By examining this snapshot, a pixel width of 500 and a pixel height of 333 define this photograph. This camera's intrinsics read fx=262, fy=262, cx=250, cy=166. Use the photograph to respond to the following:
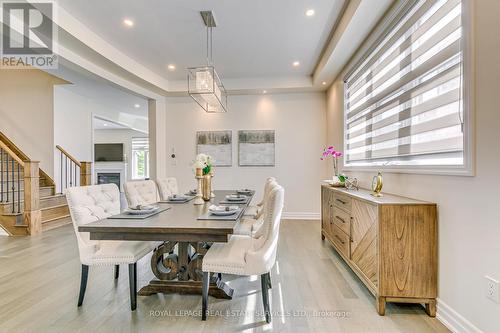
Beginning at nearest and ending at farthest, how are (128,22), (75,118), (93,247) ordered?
1. (93,247)
2. (128,22)
3. (75,118)

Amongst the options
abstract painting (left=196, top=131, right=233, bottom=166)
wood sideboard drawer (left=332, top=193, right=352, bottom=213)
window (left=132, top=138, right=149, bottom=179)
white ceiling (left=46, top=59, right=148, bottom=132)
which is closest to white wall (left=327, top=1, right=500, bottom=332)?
wood sideboard drawer (left=332, top=193, right=352, bottom=213)

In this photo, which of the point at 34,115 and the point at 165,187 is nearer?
the point at 165,187

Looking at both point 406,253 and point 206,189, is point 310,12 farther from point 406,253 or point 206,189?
point 406,253

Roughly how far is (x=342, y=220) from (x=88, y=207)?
8.70ft

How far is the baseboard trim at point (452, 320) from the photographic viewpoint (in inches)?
67.7

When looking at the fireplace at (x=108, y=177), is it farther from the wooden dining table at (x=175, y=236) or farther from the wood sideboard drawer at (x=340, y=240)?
the wood sideboard drawer at (x=340, y=240)

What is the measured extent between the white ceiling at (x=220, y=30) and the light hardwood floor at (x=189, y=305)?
2999 mm

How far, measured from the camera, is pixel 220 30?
3.54m

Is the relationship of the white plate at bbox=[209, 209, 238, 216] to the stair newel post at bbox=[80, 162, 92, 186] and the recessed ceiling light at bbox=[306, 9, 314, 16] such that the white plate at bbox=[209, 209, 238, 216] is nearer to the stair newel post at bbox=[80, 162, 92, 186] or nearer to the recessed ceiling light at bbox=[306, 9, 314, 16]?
the recessed ceiling light at bbox=[306, 9, 314, 16]

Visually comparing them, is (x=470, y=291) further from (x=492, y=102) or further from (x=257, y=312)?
(x=257, y=312)

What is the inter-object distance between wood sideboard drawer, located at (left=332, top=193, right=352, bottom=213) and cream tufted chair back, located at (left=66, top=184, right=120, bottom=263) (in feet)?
7.99

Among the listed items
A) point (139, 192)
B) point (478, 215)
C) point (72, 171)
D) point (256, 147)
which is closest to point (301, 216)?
point (256, 147)

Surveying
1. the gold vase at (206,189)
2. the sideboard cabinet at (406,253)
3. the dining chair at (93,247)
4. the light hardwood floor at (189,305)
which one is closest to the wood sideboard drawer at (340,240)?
the light hardwood floor at (189,305)

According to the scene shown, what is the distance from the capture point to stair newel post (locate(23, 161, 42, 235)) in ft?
14.7
